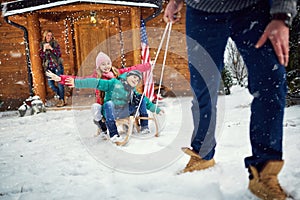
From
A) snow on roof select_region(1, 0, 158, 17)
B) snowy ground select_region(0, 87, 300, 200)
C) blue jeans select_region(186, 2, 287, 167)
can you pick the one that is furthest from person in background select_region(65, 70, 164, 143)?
snow on roof select_region(1, 0, 158, 17)

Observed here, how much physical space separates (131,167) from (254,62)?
1.39 meters

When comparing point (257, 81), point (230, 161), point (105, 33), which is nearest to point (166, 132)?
point (230, 161)

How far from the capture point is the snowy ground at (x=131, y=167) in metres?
1.81

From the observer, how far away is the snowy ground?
1.81 meters

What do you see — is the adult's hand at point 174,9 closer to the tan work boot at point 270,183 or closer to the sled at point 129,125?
the tan work boot at point 270,183

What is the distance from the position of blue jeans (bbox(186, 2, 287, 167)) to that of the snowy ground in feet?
1.18

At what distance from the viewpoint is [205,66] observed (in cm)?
197

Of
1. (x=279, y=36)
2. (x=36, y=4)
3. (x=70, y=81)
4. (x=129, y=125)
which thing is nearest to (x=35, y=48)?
(x=36, y=4)

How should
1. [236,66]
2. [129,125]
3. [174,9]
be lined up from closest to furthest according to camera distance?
[174,9]
[129,125]
[236,66]

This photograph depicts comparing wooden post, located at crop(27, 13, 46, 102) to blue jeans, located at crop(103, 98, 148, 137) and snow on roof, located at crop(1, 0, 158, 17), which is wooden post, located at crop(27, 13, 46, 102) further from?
blue jeans, located at crop(103, 98, 148, 137)

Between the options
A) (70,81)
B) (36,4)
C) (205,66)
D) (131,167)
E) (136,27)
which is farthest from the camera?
(136,27)

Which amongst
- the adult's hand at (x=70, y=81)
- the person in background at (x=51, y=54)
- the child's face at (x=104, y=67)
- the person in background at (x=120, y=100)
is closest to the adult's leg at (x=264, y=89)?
the adult's hand at (x=70, y=81)

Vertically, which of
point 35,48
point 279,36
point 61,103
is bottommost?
point 61,103

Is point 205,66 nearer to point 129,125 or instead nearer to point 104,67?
point 129,125
